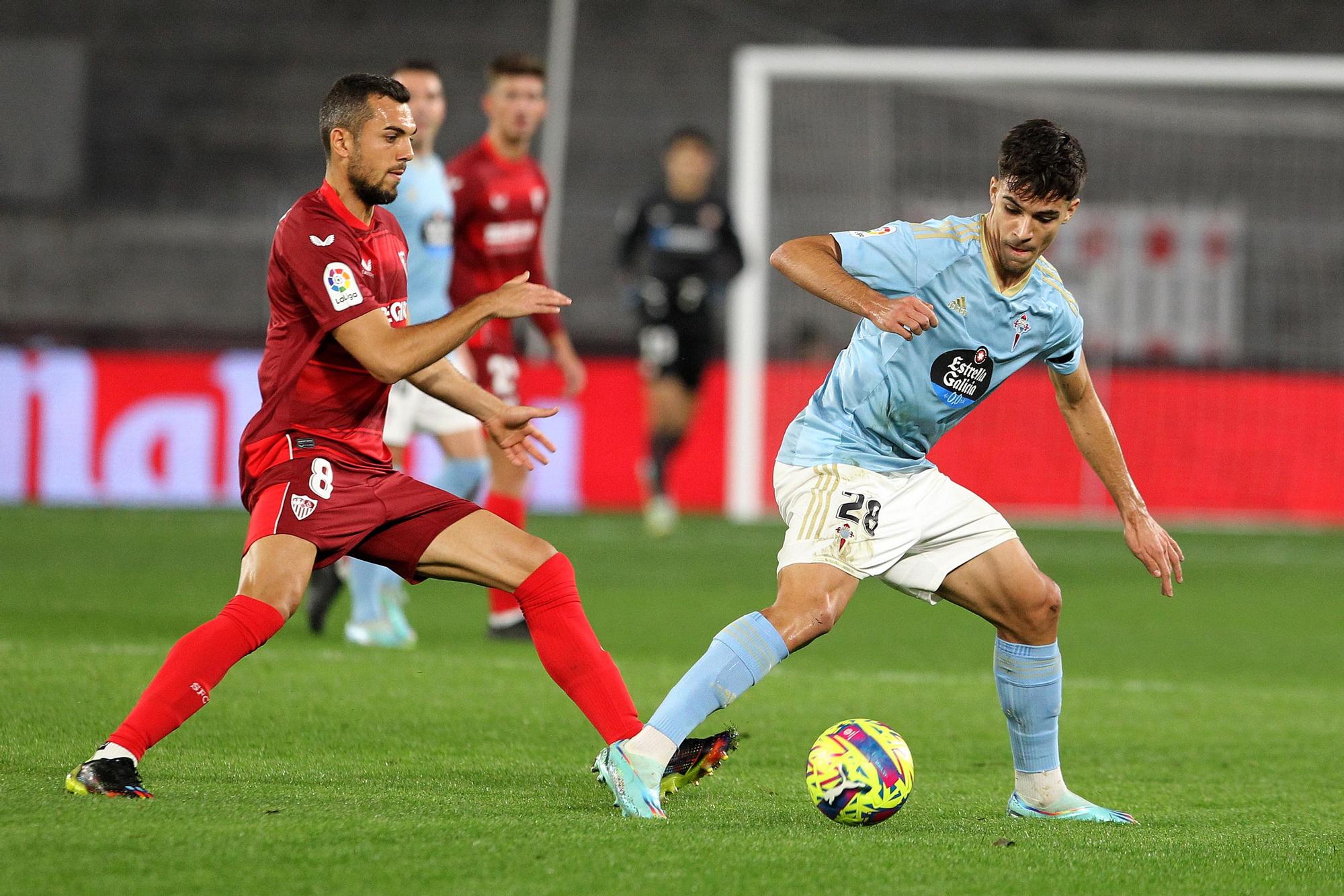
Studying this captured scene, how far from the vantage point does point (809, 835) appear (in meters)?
3.96

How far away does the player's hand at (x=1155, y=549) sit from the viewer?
4.46 m

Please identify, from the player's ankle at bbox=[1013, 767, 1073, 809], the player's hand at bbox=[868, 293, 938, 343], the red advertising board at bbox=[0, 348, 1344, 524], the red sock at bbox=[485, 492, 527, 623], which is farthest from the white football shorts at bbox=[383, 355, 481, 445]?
the red advertising board at bbox=[0, 348, 1344, 524]

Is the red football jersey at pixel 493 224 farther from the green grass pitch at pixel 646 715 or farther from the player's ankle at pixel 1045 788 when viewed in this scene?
the player's ankle at pixel 1045 788

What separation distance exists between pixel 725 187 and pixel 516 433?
16033 mm

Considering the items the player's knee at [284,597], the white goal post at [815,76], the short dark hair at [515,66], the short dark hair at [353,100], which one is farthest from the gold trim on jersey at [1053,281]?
the white goal post at [815,76]

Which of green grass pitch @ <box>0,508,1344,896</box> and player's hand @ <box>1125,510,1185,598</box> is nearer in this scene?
green grass pitch @ <box>0,508,1344,896</box>

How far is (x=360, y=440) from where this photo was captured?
4520 mm

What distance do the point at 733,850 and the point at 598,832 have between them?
1.05 ft

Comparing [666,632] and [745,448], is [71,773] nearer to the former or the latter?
[666,632]

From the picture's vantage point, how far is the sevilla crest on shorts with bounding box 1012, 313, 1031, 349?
4395mm

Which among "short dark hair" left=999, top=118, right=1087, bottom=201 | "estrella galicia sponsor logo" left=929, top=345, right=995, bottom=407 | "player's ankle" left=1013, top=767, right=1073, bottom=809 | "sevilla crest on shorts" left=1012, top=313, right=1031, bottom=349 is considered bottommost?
"player's ankle" left=1013, top=767, right=1073, bottom=809

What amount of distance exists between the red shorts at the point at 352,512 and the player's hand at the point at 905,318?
124 centimetres

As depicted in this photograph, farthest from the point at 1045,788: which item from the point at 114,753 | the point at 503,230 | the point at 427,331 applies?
the point at 503,230

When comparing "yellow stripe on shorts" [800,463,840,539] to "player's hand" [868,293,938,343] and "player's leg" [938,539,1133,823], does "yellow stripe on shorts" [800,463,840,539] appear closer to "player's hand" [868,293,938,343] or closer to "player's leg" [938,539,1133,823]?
"player's leg" [938,539,1133,823]
